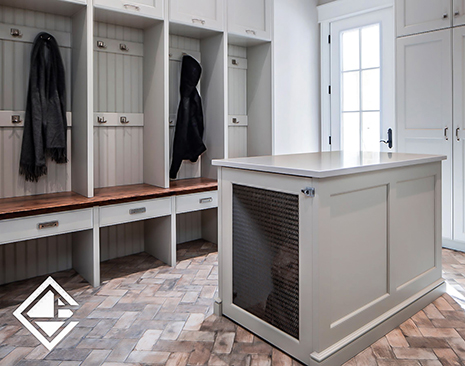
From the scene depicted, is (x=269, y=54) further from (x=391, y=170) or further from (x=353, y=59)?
(x=391, y=170)

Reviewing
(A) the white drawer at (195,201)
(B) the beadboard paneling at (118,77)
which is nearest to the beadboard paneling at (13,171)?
(B) the beadboard paneling at (118,77)

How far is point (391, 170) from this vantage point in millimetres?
1967

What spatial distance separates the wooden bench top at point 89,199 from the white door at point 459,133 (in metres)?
1.98

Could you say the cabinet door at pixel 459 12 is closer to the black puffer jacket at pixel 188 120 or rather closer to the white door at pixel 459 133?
the white door at pixel 459 133

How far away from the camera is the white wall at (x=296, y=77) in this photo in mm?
3852

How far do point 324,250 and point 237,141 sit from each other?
250cm

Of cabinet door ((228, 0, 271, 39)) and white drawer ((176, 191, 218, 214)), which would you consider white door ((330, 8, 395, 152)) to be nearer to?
cabinet door ((228, 0, 271, 39))

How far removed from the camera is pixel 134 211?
2781 mm

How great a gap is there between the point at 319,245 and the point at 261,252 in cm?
38

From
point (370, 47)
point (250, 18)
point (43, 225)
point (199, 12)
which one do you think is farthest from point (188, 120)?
point (370, 47)

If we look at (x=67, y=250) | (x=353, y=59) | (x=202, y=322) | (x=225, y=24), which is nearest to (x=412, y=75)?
(x=353, y=59)

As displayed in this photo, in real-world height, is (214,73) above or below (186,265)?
above

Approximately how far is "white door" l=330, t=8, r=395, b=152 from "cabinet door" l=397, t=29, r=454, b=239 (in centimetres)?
29

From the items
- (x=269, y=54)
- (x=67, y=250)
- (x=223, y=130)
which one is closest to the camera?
(x=67, y=250)
